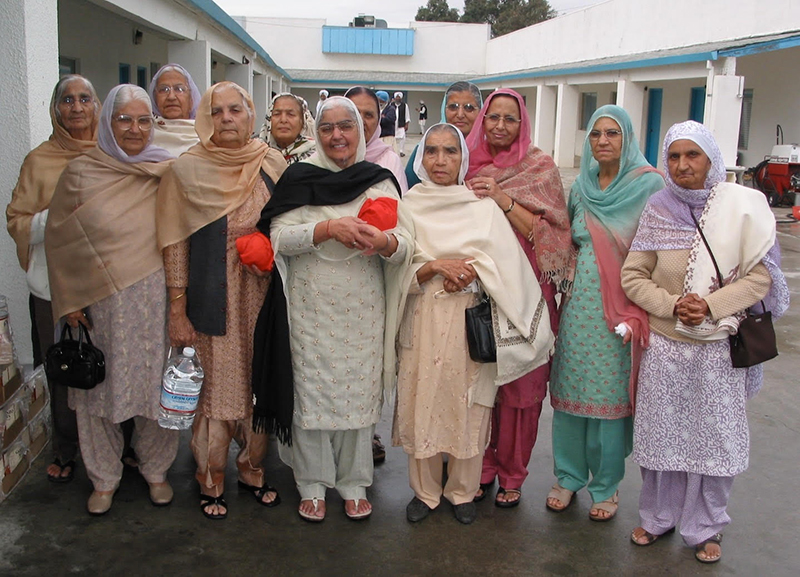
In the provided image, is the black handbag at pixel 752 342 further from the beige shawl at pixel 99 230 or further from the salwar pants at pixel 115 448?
the salwar pants at pixel 115 448

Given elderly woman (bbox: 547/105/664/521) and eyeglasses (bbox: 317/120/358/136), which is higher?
eyeglasses (bbox: 317/120/358/136)

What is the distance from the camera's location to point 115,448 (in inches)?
131

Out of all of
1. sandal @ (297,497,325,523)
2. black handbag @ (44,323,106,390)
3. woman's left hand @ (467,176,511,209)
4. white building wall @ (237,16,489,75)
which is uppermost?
white building wall @ (237,16,489,75)

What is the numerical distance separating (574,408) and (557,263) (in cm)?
62

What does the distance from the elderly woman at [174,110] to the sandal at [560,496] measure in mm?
2401

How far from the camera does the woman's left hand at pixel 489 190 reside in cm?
317

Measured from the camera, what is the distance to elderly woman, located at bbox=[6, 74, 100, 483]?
3477 millimetres

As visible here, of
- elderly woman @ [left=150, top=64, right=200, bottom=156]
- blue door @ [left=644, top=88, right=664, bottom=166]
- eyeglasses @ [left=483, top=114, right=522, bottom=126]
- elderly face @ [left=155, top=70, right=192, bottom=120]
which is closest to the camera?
eyeglasses @ [left=483, top=114, right=522, bottom=126]

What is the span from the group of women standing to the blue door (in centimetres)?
1623

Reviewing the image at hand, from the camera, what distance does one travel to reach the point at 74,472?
362cm

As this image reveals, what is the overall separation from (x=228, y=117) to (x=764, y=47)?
11.4 meters

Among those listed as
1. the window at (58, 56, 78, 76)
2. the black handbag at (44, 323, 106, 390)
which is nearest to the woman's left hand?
the black handbag at (44, 323, 106, 390)

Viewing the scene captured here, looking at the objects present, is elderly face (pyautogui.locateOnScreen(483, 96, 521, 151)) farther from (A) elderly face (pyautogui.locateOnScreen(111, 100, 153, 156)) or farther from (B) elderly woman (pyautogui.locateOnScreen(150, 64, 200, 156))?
(B) elderly woman (pyautogui.locateOnScreen(150, 64, 200, 156))

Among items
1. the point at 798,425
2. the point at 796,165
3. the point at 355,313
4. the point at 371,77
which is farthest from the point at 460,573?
the point at 371,77
